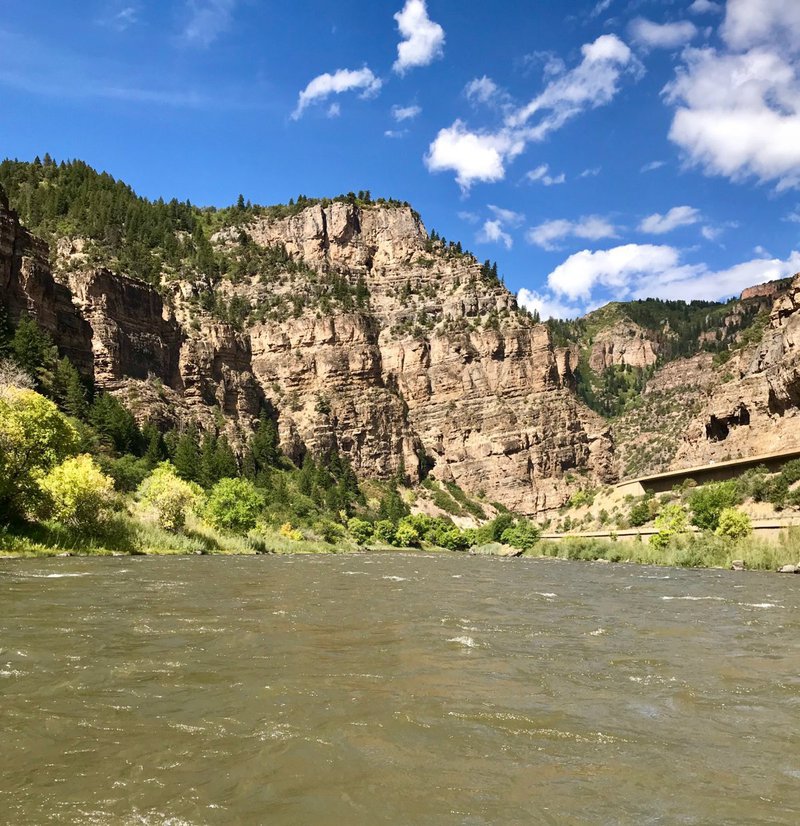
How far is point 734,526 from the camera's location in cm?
4791

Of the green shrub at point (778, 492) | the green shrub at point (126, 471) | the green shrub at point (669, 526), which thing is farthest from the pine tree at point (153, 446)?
the green shrub at point (778, 492)

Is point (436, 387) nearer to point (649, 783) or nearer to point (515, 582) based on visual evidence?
point (515, 582)

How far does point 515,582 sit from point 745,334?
82194 mm

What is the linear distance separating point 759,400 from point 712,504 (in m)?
30.1

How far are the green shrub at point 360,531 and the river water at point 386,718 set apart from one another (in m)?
84.0

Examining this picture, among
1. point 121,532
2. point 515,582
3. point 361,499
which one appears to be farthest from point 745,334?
point 121,532

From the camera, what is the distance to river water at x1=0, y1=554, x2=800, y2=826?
472 centimetres

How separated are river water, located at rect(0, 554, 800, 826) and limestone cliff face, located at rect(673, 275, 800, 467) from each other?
68.7 metres

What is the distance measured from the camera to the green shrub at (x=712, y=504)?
54781 mm

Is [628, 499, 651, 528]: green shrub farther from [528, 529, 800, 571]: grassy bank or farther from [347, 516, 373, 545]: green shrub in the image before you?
[347, 516, 373, 545]: green shrub

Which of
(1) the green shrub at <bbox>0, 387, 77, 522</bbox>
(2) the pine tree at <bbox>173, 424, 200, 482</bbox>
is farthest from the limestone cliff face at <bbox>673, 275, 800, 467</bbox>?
(1) the green shrub at <bbox>0, 387, 77, 522</bbox>

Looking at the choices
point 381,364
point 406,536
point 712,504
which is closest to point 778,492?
point 712,504

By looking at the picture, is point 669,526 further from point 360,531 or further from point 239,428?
point 239,428

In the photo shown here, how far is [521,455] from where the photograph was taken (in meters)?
147
